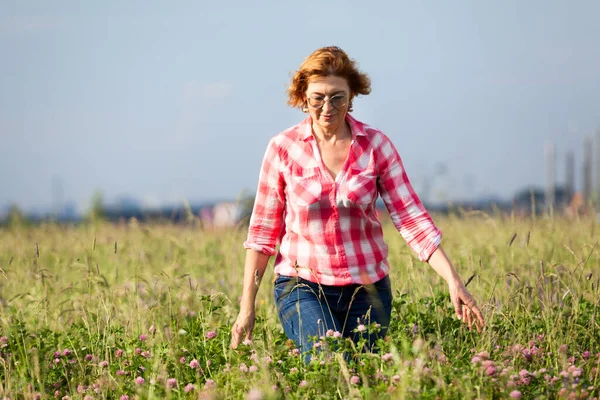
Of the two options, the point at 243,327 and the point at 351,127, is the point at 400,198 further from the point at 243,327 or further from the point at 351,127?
the point at 243,327

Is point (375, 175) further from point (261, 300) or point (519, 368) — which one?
point (261, 300)

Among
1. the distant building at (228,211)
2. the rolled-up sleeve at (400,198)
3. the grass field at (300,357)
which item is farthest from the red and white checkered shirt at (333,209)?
the distant building at (228,211)

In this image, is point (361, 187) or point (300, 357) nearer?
point (300, 357)

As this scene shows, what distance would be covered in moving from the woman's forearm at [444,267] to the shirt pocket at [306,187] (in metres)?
0.66

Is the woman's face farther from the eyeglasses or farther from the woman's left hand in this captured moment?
the woman's left hand

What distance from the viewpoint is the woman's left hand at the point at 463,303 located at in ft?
11.5

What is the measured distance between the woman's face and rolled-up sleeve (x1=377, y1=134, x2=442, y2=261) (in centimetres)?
30

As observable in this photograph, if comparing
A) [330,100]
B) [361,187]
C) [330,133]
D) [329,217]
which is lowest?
[329,217]

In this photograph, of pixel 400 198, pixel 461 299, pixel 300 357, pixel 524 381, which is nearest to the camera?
pixel 524 381

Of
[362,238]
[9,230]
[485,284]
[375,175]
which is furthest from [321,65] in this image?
[9,230]

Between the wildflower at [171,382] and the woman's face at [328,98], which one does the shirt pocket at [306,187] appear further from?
the wildflower at [171,382]

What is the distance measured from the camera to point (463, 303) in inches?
139

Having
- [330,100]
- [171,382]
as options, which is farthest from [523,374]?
[330,100]

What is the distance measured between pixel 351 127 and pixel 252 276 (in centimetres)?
96
